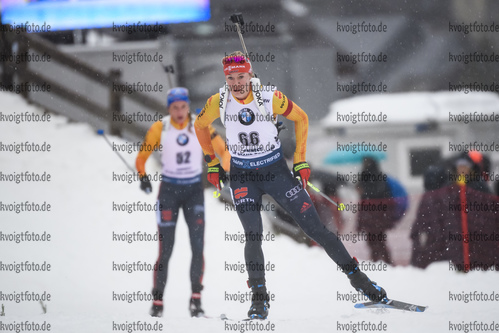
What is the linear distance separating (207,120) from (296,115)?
2.63 feet

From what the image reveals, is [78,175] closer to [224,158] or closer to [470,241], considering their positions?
[224,158]

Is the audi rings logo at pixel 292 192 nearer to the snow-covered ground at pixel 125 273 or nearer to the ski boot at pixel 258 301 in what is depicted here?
the ski boot at pixel 258 301

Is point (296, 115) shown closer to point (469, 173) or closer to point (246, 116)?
point (246, 116)

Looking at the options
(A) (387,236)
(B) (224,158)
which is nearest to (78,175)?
(B) (224,158)

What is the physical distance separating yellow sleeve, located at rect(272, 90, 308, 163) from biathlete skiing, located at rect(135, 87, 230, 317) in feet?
3.81

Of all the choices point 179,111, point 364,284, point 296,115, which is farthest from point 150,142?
point 364,284

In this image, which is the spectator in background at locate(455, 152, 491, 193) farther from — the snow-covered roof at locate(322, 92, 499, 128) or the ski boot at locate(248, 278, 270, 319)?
the snow-covered roof at locate(322, 92, 499, 128)

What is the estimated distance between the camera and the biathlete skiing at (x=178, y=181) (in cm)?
607

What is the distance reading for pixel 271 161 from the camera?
5.14m

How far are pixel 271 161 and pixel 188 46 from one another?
29.6 ft

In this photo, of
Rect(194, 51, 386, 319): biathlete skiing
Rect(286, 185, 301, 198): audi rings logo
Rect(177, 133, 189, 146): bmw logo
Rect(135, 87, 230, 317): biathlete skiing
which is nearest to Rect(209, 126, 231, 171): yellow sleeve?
Rect(135, 87, 230, 317): biathlete skiing

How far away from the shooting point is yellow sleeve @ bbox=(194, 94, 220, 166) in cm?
516

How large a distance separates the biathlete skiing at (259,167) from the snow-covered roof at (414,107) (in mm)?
9908

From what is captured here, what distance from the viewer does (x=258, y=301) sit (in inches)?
197
